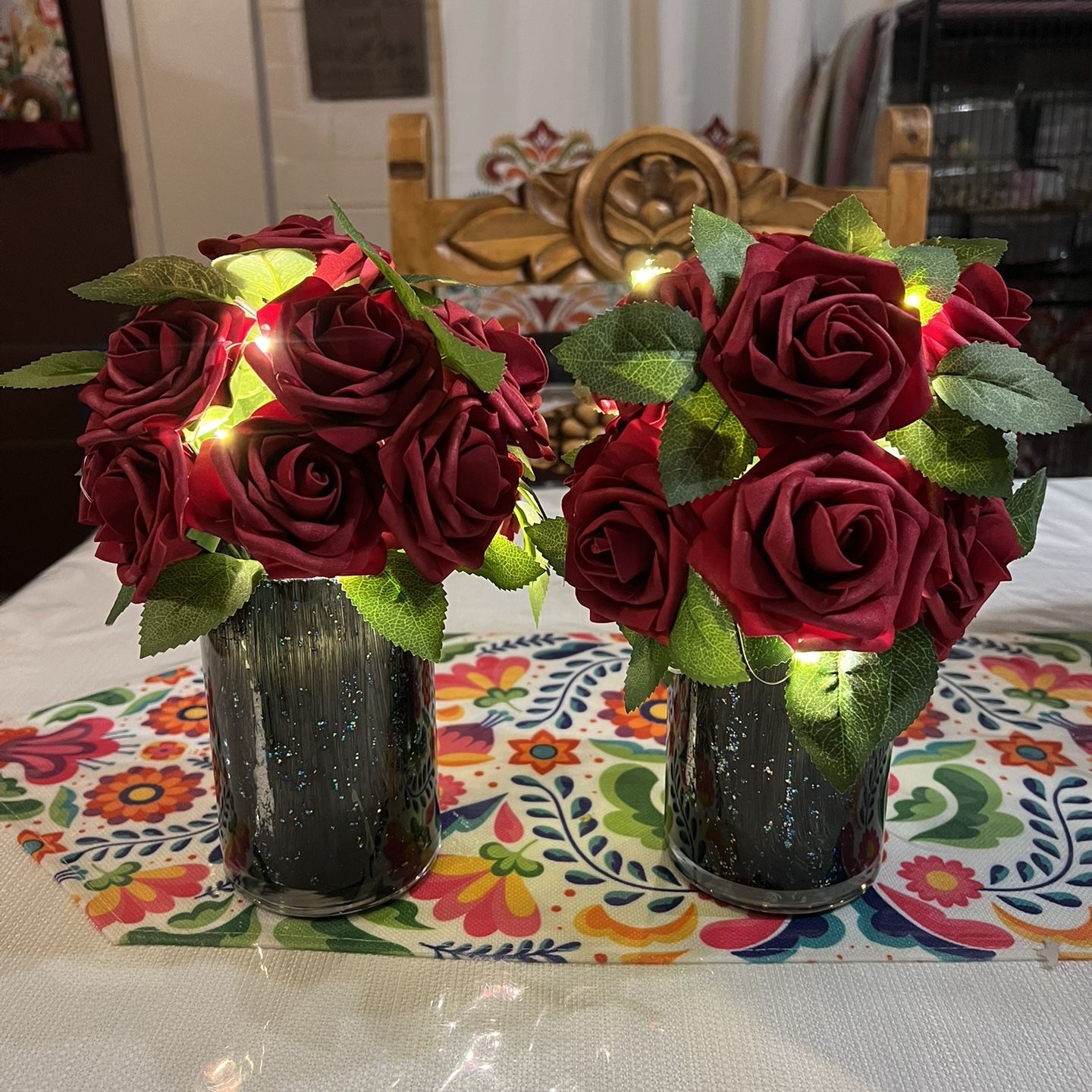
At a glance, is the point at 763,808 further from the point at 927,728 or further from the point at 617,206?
the point at 617,206

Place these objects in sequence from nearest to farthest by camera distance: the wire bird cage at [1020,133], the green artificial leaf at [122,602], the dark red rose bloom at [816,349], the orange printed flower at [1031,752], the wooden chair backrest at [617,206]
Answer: the dark red rose bloom at [816,349]
the green artificial leaf at [122,602]
the orange printed flower at [1031,752]
the wooden chair backrest at [617,206]
the wire bird cage at [1020,133]

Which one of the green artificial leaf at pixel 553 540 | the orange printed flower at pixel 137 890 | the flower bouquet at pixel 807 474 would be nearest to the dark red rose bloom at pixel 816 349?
the flower bouquet at pixel 807 474

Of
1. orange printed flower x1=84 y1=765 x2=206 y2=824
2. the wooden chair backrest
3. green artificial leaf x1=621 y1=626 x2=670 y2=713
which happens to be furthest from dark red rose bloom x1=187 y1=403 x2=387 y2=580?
the wooden chair backrest

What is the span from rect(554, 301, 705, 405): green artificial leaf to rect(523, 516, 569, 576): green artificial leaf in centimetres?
8

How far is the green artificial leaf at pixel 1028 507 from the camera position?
0.38 meters

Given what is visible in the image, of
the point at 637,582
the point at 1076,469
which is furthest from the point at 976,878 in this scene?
the point at 1076,469

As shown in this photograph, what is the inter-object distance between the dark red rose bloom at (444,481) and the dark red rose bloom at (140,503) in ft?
0.22

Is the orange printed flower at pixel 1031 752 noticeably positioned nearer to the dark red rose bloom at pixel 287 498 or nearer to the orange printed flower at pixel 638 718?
the orange printed flower at pixel 638 718

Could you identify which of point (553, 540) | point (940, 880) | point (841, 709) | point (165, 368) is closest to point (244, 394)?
point (165, 368)

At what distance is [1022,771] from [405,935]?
32 cm

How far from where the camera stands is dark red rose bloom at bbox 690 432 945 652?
0.29m

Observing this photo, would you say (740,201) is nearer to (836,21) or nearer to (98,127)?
(836,21)

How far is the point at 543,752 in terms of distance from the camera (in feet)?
1.73

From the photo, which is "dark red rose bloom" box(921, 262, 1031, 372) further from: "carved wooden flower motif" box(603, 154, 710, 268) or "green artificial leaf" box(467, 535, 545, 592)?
"carved wooden flower motif" box(603, 154, 710, 268)
